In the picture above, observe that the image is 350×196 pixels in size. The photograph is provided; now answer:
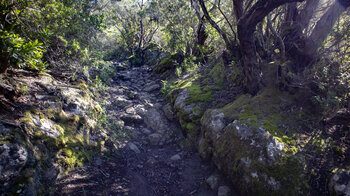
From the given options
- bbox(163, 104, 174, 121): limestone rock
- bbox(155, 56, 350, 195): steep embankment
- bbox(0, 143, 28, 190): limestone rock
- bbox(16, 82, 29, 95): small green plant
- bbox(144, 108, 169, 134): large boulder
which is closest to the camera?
bbox(0, 143, 28, 190): limestone rock

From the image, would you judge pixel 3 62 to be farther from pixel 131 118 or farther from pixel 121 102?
pixel 121 102

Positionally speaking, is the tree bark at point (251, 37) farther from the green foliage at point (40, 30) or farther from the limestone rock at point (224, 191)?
the green foliage at point (40, 30)

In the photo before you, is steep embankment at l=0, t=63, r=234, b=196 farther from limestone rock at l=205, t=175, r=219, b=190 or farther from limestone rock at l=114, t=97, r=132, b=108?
limestone rock at l=114, t=97, r=132, b=108

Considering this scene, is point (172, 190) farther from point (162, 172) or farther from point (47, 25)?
point (47, 25)

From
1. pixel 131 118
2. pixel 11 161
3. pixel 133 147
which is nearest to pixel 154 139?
pixel 133 147

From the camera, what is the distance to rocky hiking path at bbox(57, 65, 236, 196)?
157 inches

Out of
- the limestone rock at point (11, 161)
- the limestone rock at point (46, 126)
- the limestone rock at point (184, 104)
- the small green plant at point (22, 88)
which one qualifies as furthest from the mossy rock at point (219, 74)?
the limestone rock at point (11, 161)

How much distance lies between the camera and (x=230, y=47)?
7.43 meters

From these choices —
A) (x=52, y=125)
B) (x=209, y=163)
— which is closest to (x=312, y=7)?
(x=209, y=163)

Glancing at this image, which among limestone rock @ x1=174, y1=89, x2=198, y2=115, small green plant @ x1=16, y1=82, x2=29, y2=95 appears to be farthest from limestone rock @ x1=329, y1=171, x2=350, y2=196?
small green plant @ x1=16, y1=82, x2=29, y2=95

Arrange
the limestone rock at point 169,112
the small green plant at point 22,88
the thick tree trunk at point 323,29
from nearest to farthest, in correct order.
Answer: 1. the small green plant at point 22,88
2. the thick tree trunk at point 323,29
3. the limestone rock at point 169,112

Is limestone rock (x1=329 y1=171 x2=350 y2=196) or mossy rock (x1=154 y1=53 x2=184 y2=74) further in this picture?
mossy rock (x1=154 y1=53 x2=184 y2=74)

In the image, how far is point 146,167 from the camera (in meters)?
5.14

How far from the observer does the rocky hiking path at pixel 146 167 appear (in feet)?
13.1
